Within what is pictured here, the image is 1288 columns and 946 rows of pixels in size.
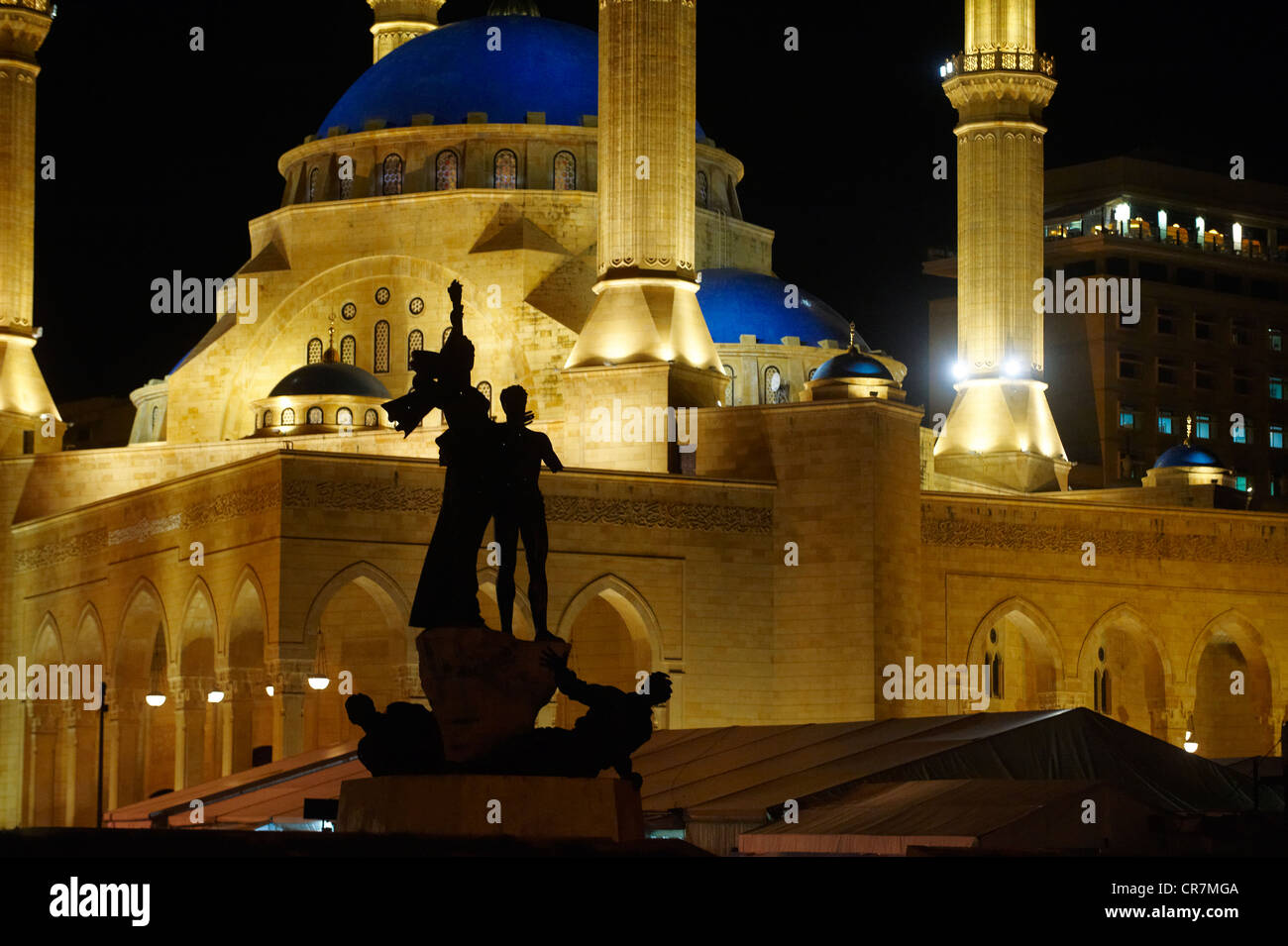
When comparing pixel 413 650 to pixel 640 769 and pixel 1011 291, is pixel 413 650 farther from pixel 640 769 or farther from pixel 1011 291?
pixel 1011 291

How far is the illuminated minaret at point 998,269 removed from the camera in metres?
44.4

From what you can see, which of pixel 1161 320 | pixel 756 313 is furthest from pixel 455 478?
pixel 1161 320

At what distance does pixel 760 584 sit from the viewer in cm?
3656

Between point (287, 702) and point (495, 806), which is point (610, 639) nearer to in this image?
point (287, 702)

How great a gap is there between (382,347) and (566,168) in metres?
4.87

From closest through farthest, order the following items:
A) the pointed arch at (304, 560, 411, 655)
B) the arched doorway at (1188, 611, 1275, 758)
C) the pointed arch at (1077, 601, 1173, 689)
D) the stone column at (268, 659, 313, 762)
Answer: the stone column at (268, 659, 313, 762) < the pointed arch at (304, 560, 411, 655) < the pointed arch at (1077, 601, 1173, 689) < the arched doorway at (1188, 611, 1275, 758)

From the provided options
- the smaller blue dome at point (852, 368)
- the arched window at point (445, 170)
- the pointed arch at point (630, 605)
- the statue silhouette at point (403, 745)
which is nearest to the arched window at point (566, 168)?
the arched window at point (445, 170)

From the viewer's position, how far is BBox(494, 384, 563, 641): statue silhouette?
691 inches

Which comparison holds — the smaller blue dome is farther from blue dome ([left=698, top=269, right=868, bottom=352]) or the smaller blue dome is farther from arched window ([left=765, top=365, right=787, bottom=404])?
blue dome ([left=698, top=269, right=868, bottom=352])

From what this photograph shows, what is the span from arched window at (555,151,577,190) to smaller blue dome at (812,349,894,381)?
9.92 m

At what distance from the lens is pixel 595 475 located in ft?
116

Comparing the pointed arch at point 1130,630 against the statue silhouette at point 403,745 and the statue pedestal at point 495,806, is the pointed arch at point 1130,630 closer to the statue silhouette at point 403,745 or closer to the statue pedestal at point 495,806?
the statue pedestal at point 495,806

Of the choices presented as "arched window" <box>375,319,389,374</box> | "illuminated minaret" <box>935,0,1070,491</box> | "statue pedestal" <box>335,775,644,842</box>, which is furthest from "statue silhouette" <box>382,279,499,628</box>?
"arched window" <box>375,319,389,374</box>

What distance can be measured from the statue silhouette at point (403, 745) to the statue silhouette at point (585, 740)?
13.0 inches
